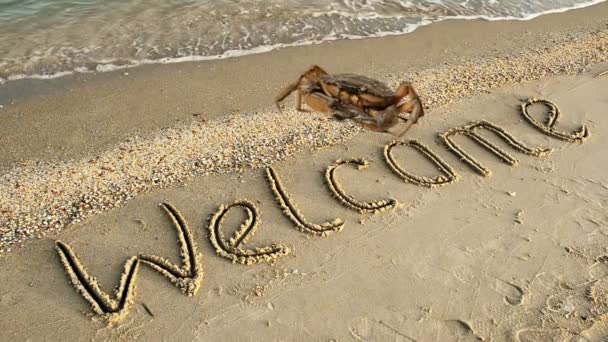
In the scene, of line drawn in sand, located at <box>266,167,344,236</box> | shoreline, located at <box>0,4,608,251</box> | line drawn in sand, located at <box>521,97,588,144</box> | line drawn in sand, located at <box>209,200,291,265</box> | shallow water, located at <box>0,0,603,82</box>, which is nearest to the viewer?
line drawn in sand, located at <box>209,200,291,265</box>

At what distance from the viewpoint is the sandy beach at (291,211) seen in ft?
14.9

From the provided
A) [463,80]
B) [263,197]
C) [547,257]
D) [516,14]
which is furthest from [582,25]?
[263,197]

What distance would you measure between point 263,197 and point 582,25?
24.5ft

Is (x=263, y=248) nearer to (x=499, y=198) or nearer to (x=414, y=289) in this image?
(x=414, y=289)

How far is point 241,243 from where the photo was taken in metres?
5.16

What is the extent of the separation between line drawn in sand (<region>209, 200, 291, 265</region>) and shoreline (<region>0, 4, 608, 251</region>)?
789 millimetres

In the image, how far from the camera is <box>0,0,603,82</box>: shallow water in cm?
812

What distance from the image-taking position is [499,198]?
19.1ft

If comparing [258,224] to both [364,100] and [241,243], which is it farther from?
[364,100]

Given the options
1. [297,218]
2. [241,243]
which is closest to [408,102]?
[297,218]

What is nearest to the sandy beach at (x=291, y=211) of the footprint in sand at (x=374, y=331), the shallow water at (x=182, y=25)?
the footprint in sand at (x=374, y=331)

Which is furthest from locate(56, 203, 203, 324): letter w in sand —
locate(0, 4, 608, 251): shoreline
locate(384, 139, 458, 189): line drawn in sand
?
locate(384, 139, 458, 189): line drawn in sand

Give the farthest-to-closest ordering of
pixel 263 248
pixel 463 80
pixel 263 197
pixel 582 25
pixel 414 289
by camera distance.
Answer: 1. pixel 582 25
2. pixel 463 80
3. pixel 263 197
4. pixel 263 248
5. pixel 414 289

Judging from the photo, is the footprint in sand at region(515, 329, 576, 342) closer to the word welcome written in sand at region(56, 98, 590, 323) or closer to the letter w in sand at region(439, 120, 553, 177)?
the word welcome written in sand at region(56, 98, 590, 323)
